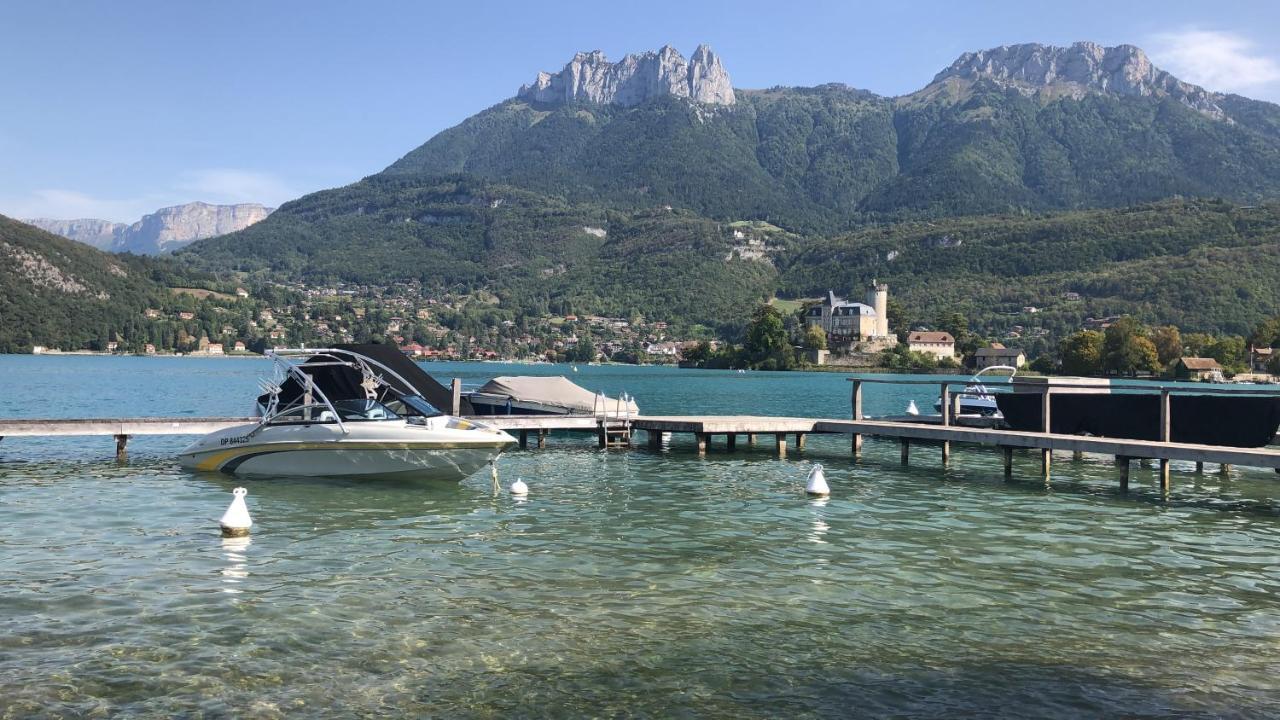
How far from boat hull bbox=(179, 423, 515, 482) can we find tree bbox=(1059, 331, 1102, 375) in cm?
14497

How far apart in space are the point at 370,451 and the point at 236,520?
6.40m

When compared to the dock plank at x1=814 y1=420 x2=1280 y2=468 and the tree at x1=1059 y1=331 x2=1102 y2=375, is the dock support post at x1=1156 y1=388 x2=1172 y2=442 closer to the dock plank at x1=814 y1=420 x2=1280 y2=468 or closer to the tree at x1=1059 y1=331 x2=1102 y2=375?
the dock plank at x1=814 y1=420 x2=1280 y2=468

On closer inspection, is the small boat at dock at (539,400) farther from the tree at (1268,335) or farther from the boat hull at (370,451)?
the tree at (1268,335)

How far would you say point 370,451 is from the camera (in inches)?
881

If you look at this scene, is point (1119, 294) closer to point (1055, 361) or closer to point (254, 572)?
point (1055, 361)

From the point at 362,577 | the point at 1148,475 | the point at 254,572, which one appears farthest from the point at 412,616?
the point at 1148,475

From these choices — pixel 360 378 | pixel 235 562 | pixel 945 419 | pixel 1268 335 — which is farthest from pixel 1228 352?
pixel 235 562

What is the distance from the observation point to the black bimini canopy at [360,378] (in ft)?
90.9

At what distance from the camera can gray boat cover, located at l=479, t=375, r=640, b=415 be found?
36938 mm

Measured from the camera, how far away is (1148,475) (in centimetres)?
2820

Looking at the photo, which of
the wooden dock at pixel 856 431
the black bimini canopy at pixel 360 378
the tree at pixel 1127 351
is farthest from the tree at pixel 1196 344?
the black bimini canopy at pixel 360 378

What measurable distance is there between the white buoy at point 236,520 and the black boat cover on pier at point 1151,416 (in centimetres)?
2262

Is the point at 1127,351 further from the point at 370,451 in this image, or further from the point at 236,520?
the point at 236,520

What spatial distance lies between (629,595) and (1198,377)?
161 meters
